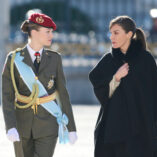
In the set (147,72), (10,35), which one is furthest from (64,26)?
(147,72)

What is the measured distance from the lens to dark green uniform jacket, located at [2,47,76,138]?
18.7ft

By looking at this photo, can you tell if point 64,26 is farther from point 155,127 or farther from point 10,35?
point 155,127

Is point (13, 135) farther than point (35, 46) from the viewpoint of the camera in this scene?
No

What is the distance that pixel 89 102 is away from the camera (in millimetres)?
16641

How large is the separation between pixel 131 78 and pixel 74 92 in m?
10.9

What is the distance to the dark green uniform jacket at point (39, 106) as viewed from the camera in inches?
225

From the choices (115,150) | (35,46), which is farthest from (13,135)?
(115,150)

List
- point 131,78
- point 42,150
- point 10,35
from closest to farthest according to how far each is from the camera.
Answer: point 42,150, point 131,78, point 10,35

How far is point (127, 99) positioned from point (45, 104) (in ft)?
2.52

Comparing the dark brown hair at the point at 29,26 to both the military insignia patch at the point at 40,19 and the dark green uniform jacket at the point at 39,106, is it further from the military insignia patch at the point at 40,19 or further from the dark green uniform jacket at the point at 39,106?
the dark green uniform jacket at the point at 39,106

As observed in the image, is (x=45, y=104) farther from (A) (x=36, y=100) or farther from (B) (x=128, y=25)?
(B) (x=128, y=25)

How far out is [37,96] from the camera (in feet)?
18.8

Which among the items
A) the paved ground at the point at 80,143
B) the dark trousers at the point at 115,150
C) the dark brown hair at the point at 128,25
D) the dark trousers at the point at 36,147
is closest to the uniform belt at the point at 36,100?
the dark trousers at the point at 36,147

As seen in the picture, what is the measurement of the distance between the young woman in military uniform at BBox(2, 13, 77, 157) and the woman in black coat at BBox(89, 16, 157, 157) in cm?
48
